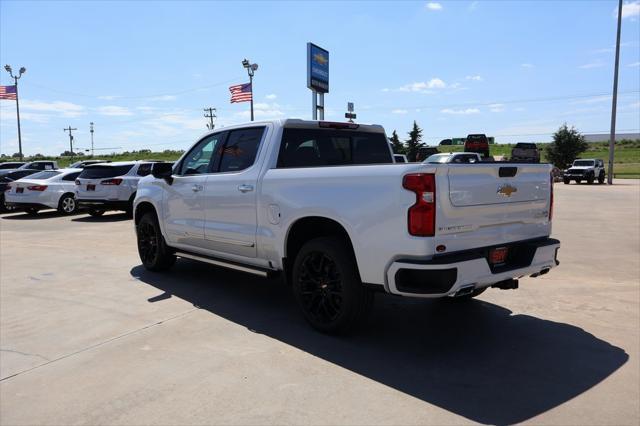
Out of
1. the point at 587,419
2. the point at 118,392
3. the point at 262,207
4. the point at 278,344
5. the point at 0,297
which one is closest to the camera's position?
the point at 587,419

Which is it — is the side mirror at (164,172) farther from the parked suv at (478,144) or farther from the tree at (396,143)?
the tree at (396,143)

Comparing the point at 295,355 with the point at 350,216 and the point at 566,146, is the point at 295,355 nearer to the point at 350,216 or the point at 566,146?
the point at 350,216

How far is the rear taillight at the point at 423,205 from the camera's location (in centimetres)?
354

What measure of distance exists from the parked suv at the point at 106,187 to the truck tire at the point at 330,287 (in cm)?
1147

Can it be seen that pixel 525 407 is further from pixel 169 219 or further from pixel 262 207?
pixel 169 219

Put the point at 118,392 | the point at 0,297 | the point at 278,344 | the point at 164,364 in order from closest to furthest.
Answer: the point at 118,392 < the point at 164,364 < the point at 278,344 < the point at 0,297

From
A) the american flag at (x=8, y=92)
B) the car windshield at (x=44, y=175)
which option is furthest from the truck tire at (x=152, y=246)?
the american flag at (x=8, y=92)

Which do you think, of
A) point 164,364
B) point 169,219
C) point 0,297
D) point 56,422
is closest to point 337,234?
point 164,364

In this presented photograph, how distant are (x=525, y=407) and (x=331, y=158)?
3.18m

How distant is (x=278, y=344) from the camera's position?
4.30 metres

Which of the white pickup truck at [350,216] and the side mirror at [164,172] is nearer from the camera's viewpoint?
the white pickup truck at [350,216]

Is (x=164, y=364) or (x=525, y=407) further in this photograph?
(x=164, y=364)

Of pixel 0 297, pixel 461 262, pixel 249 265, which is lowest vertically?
pixel 0 297

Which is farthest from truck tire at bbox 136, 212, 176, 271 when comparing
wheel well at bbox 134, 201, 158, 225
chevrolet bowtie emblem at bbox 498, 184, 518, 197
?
chevrolet bowtie emblem at bbox 498, 184, 518, 197
